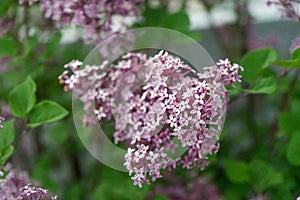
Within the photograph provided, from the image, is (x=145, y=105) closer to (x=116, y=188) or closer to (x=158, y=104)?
(x=158, y=104)

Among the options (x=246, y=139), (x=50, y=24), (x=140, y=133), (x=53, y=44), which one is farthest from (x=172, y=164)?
(x=246, y=139)

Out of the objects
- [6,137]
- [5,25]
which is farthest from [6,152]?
[5,25]

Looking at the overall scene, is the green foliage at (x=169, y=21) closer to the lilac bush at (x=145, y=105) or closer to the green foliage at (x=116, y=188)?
the lilac bush at (x=145, y=105)

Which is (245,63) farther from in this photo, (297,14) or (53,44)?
(53,44)

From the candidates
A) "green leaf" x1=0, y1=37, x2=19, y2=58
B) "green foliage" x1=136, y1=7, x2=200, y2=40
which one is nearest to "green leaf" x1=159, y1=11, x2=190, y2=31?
"green foliage" x1=136, y1=7, x2=200, y2=40

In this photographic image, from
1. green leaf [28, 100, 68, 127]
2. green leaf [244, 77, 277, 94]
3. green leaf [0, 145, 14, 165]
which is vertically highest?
green leaf [244, 77, 277, 94]

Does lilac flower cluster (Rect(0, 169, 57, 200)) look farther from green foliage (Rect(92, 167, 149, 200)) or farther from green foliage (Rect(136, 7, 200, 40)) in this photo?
green foliage (Rect(136, 7, 200, 40))
